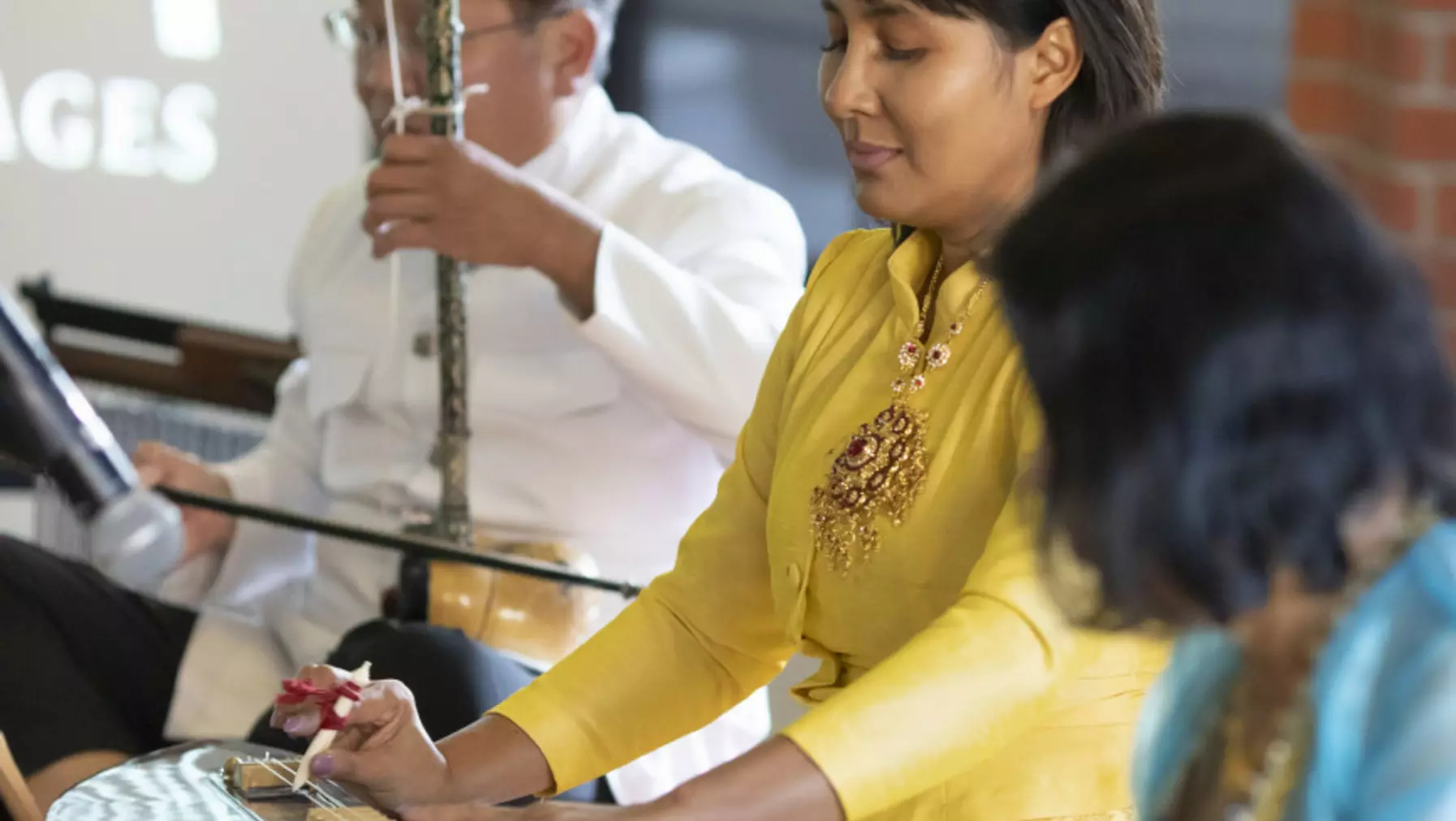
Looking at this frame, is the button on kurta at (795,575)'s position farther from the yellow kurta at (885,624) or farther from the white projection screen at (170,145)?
the white projection screen at (170,145)

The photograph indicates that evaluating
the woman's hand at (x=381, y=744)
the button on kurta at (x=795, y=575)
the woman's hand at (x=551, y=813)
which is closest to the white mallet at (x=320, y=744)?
the woman's hand at (x=381, y=744)

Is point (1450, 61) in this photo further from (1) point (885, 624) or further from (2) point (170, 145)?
(2) point (170, 145)

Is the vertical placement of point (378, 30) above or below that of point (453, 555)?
above

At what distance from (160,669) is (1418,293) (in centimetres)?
155

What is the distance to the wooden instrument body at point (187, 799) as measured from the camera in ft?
3.84

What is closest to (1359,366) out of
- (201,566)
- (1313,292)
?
(1313,292)

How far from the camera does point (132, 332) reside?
8.43 ft

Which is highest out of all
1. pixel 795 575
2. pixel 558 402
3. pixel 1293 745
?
pixel 1293 745

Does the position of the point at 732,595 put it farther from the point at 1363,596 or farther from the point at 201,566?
the point at 201,566

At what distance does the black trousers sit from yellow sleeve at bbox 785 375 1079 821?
57 cm

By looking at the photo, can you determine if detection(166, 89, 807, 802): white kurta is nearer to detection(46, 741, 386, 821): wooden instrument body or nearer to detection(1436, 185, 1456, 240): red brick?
detection(46, 741, 386, 821): wooden instrument body

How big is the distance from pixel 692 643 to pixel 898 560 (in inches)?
9.6

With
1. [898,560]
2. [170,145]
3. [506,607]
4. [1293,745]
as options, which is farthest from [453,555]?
[170,145]

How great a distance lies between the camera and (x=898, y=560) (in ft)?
4.03
